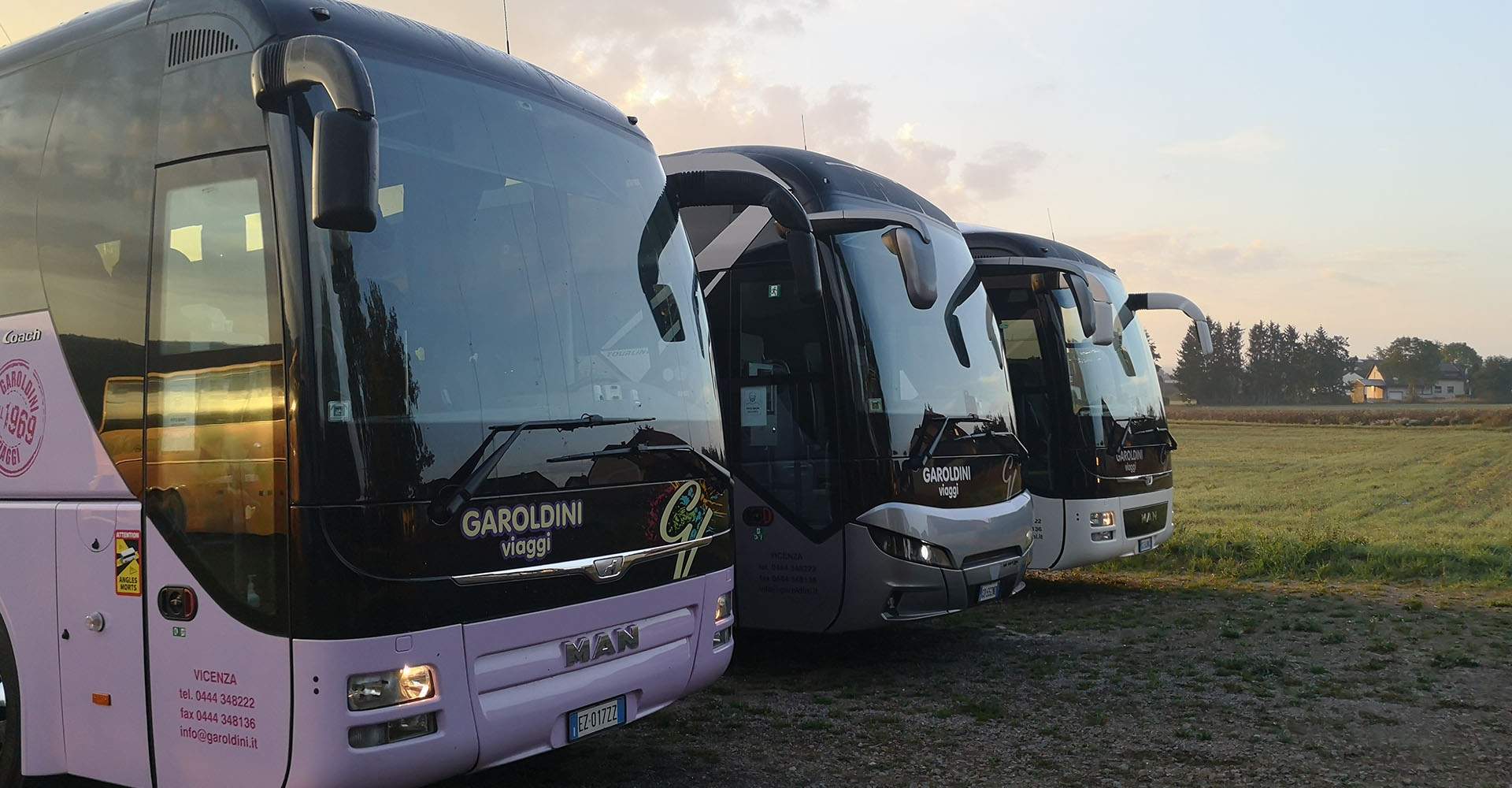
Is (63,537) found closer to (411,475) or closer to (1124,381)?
(411,475)

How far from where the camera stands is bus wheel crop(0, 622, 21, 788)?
16.6 feet

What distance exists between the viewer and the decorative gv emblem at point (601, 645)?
495 centimetres

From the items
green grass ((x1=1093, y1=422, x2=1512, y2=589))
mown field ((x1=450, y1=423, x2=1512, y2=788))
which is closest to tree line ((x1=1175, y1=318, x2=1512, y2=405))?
green grass ((x1=1093, y1=422, x2=1512, y2=589))

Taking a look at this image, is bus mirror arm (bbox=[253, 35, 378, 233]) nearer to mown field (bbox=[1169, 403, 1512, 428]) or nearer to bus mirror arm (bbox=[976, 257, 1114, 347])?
bus mirror arm (bbox=[976, 257, 1114, 347])

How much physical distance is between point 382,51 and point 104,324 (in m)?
1.52

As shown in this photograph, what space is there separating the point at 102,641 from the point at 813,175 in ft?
18.1

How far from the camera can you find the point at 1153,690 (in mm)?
8117

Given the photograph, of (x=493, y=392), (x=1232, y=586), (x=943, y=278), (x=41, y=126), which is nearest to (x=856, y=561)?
(x=943, y=278)

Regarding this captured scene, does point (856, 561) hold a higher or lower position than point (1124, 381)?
lower

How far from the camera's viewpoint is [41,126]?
17.4 feet

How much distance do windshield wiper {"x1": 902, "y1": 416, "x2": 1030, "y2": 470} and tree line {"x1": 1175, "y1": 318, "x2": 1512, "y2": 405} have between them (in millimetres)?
70667

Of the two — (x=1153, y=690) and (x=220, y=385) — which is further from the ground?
(x=220, y=385)

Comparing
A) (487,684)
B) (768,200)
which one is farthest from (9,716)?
(768,200)

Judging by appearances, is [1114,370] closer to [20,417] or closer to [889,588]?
[889,588]
